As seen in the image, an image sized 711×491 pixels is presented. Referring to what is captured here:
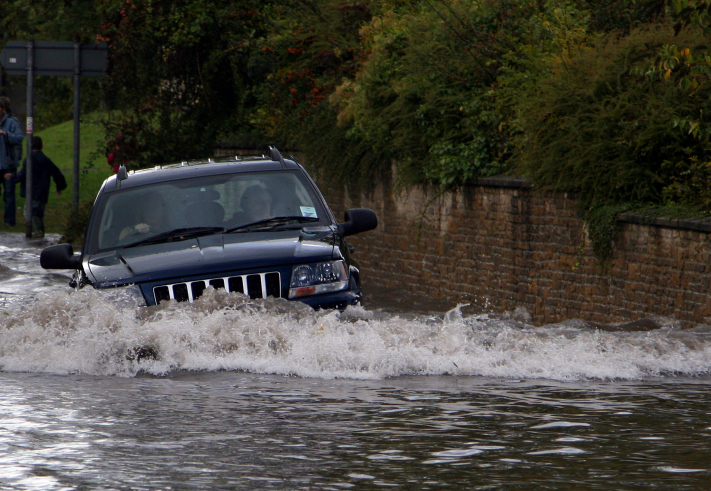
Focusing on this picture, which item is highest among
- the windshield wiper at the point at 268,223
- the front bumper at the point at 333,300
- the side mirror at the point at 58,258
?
the windshield wiper at the point at 268,223

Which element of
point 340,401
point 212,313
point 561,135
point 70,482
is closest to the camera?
point 70,482

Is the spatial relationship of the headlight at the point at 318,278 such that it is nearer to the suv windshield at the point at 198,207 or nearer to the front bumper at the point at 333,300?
the front bumper at the point at 333,300

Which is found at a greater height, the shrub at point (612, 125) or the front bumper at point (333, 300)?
the shrub at point (612, 125)

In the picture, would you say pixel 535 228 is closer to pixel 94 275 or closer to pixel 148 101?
pixel 94 275

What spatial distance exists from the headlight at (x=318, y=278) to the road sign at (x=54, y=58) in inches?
606

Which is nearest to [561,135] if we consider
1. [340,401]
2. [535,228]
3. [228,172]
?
[535,228]

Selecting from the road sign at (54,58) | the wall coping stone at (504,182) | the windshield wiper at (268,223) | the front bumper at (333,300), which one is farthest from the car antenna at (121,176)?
the road sign at (54,58)

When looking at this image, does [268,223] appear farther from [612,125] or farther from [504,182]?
[504,182]

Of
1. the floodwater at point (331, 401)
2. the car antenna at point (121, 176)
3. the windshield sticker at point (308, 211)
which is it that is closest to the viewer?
the floodwater at point (331, 401)

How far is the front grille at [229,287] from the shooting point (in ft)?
27.8

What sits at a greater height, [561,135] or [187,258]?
[561,135]

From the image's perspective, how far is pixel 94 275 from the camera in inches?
344

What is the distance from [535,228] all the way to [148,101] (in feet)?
41.9

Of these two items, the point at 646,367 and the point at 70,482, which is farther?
the point at 646,367
